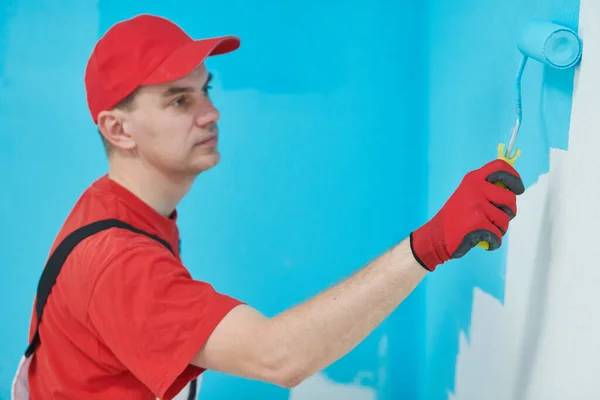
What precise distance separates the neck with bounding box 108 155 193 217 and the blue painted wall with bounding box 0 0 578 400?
550mm

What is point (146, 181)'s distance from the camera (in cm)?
132

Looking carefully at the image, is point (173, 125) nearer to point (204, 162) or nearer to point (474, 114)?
point (204, 162)

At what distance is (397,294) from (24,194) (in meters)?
1.36

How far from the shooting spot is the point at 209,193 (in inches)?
75.4

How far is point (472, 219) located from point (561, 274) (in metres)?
0.16

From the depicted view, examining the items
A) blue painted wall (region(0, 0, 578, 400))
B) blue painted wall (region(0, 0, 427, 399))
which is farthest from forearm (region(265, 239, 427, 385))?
blue painted wall (region(0, 0, 427, 399))

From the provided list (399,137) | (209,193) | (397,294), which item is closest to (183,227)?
(209,193)

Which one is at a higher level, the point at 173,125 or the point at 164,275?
the point at 173,125

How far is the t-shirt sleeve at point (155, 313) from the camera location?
992 mm

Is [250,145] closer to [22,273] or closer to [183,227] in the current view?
[183,227]

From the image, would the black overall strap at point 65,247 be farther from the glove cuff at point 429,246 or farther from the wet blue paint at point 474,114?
the wet blue paint at point 474,114

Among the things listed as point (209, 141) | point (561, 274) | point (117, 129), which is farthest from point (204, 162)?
point (561, 274)

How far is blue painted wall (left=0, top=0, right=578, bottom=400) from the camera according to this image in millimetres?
1850

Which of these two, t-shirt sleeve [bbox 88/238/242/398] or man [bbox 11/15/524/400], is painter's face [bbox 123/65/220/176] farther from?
t-shirt sleeve [bbox 88/238/242/398]
